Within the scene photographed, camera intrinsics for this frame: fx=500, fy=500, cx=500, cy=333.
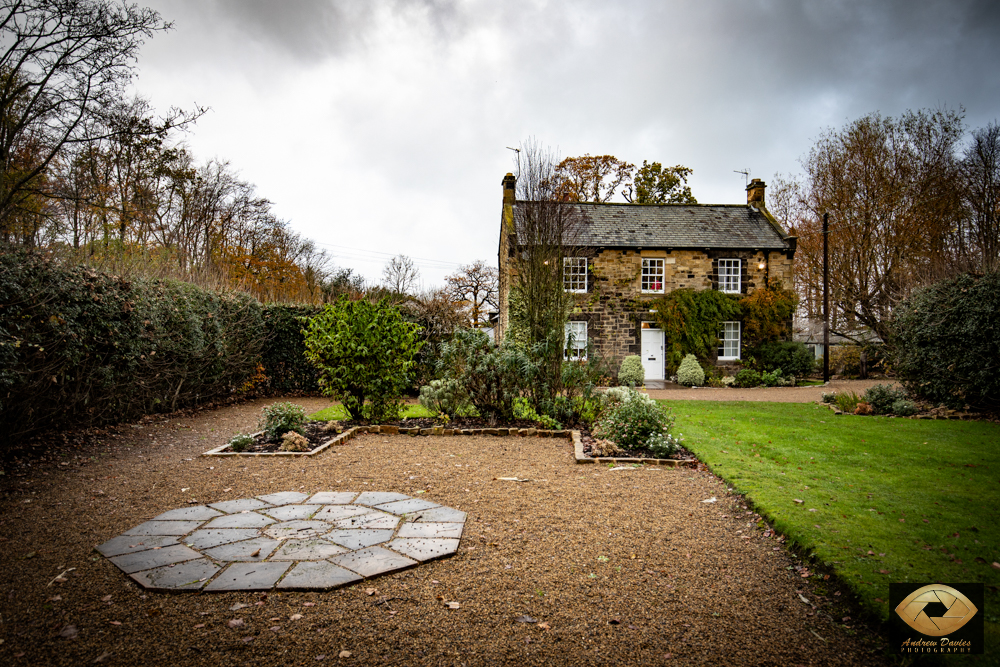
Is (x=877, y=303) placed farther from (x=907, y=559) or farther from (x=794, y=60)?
(x=907, y=559)

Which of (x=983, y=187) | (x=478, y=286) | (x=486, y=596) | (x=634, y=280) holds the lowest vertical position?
(x=486, y=596)

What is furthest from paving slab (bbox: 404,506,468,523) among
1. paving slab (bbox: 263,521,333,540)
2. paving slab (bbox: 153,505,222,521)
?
paving slab (bbox: 153,505,222,521)

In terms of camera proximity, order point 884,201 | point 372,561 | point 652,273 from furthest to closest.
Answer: point 652,273, point 884,201, point 372,561

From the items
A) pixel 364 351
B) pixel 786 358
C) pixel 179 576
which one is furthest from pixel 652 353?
pixel 179 576

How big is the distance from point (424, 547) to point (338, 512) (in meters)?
1.08

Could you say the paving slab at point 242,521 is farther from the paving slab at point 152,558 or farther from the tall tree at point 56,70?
the tall tree at point 56,70

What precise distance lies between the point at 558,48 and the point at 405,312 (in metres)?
7.59

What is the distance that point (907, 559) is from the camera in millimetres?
3188

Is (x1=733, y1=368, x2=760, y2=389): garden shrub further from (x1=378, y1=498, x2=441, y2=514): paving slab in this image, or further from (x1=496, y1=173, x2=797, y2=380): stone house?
(x1=378, y1=498, x2=441, y2=514): paving slab

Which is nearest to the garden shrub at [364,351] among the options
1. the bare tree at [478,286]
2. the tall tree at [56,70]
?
the tall tree at [56,70]

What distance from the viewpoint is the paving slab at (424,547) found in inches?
130

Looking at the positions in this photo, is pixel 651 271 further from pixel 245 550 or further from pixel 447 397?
pixel 245 550

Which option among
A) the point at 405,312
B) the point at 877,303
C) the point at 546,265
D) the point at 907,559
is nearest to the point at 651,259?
the point at 877,303

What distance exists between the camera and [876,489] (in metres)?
4.78
